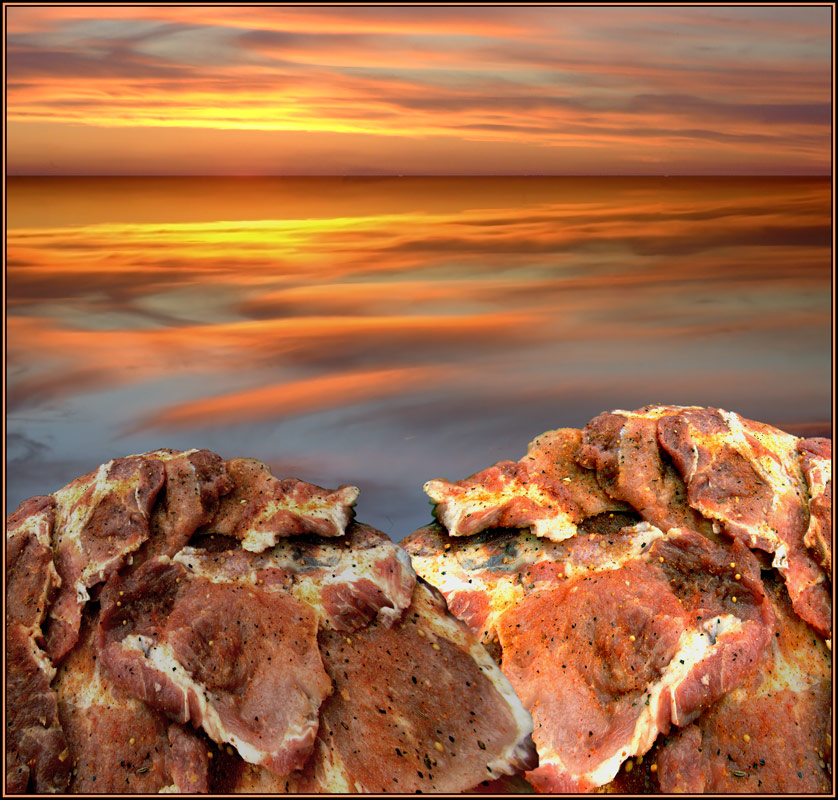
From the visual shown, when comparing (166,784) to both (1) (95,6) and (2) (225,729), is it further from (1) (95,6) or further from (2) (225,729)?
(1) (95,6)

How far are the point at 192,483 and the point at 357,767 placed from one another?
3.32 meters

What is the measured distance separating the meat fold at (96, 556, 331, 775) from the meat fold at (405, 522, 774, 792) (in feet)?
6.00

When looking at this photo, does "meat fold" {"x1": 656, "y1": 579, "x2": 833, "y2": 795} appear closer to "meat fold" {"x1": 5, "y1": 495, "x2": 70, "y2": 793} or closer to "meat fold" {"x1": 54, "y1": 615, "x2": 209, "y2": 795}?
"meat fold" {"x1": 54, "y1": 615, "x2": 209, "y2": 795}

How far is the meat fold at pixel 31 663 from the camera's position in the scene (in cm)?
707

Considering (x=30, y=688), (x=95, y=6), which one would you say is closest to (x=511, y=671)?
(x=30, y=688)

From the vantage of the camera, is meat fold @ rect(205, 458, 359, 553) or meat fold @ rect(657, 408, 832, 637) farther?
meat fold @ rect(205, 458, 359, 553)

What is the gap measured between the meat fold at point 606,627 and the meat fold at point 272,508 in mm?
1030

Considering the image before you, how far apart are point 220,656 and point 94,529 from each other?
6.36 feet

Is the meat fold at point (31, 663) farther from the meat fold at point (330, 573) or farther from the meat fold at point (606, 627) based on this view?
the meat fold at point (606, 627)

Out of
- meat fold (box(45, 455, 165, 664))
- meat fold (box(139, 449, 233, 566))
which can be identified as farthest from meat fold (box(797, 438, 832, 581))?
meat fold (box(45, 455, 165, 664))

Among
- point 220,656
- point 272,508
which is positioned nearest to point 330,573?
point 272,508

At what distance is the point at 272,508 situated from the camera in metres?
8.81

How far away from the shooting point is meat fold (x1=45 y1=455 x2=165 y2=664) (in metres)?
7.91

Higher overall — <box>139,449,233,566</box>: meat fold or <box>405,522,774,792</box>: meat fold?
<box>139,449,233,566</box>: meat fold
